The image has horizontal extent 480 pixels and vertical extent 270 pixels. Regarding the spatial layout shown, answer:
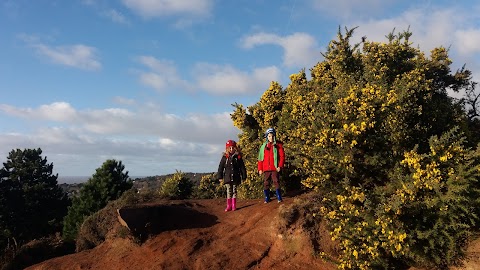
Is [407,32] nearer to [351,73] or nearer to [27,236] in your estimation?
[351,73]

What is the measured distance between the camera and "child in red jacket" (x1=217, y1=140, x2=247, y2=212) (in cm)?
1249

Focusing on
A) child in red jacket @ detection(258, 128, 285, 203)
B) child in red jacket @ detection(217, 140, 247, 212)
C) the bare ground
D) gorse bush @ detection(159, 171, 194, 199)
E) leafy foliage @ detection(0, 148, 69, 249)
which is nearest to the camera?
the bare ground

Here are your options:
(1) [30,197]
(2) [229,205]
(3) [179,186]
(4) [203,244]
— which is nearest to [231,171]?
(2) [229,205]

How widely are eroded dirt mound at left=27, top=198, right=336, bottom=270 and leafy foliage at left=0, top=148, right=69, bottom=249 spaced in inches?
1058

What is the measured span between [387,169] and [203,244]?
5.71 meters

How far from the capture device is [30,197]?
40312 mm

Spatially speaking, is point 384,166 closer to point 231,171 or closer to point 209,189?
point 231,171

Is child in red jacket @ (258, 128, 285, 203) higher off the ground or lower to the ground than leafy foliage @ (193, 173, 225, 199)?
higher

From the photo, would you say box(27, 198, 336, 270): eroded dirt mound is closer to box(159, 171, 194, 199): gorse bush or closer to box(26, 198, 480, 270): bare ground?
box(26, 198, 480, 270): bare ground

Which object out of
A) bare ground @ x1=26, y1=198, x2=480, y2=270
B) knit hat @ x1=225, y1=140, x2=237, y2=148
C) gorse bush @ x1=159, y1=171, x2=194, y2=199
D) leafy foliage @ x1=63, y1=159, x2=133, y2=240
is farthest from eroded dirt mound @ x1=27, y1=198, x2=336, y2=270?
leafy foliage @ x1=63, y1=159, x2=133, y2=240

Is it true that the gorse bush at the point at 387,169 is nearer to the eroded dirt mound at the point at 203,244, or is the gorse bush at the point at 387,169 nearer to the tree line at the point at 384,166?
the tree line at the point at 384,166

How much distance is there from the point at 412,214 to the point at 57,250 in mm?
13028

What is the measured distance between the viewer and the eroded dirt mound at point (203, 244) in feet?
31.7

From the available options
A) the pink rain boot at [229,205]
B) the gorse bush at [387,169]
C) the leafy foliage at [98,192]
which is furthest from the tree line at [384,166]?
the leafy foliage at [98,192]
